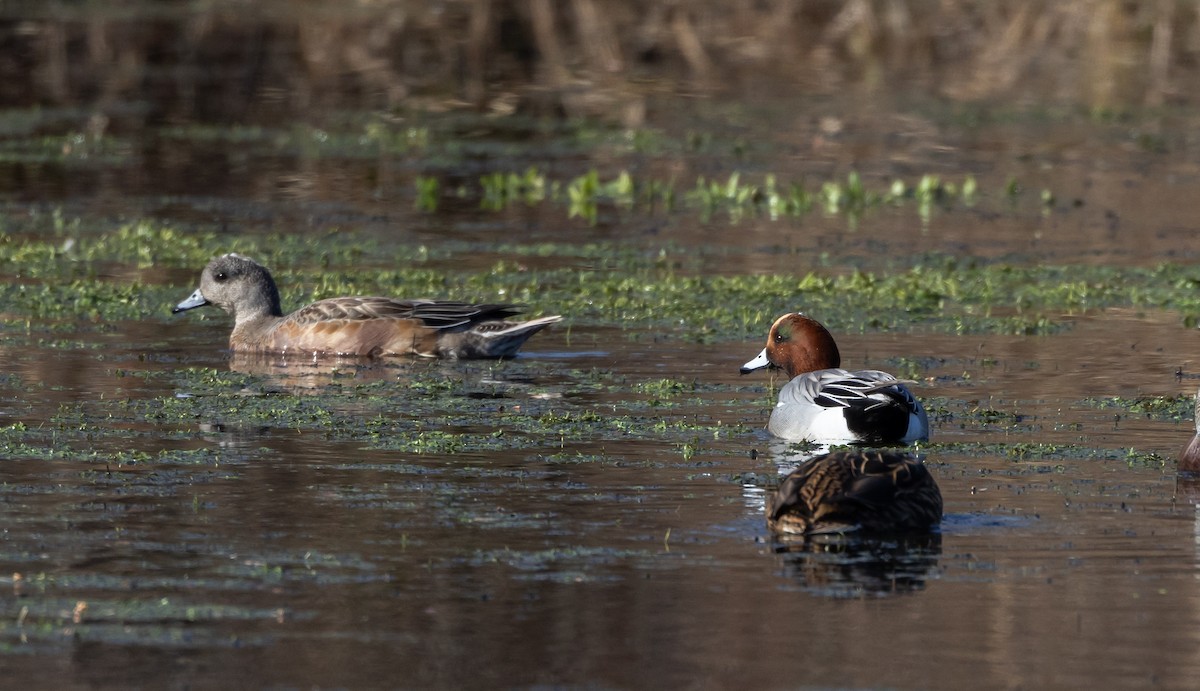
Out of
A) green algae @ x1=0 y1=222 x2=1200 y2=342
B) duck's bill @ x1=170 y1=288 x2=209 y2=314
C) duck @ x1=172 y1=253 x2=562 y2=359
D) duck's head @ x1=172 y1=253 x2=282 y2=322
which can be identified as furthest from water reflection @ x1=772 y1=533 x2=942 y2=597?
duck's bill @ x1=170 y1=288 x2=209 y2=314

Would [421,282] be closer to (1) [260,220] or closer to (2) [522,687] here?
(1) [260,220]

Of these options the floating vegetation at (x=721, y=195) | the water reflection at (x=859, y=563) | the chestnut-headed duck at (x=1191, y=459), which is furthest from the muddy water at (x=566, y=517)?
the floating vegetation at (x=721, y=195)

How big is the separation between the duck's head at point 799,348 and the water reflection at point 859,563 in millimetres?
3166

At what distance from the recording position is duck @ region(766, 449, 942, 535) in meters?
7.33

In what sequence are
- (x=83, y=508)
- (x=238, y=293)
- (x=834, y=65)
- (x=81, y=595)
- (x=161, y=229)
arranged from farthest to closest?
(x=834, y=65), (x=161, y=229), (x=238, y=293), (x=83, y=508), (x=81, y=595)

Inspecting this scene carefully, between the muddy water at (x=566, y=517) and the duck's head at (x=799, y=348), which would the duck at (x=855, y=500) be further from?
the duck's head at (x=799, y=348)

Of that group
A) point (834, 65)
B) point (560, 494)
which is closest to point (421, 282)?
point (560, 494)

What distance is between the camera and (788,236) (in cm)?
1692

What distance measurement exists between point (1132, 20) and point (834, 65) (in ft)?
20.3

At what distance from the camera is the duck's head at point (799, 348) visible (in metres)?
10.6

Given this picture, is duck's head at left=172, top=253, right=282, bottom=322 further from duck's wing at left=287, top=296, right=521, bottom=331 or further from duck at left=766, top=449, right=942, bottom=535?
duck at left=766, top=449, right=942, bottom=535

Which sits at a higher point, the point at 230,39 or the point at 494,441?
the point at 230,39

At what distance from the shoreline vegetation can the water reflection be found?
1675 cm

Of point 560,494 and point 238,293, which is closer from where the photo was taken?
point 560,494
